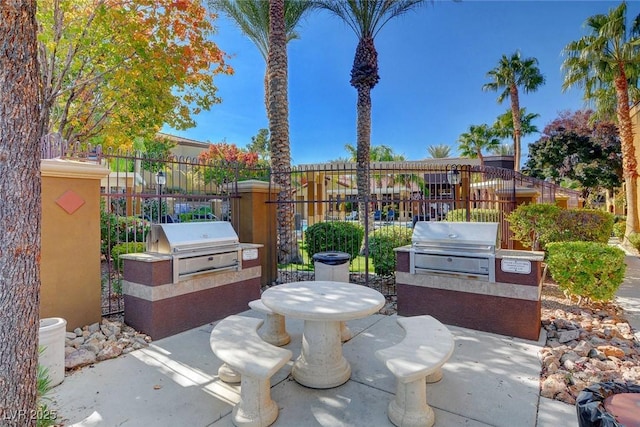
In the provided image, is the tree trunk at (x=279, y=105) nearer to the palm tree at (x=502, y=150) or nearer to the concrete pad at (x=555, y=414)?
the concrete pad at (x=555, y=414)

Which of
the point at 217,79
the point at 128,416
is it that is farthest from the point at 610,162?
the point at 128,416

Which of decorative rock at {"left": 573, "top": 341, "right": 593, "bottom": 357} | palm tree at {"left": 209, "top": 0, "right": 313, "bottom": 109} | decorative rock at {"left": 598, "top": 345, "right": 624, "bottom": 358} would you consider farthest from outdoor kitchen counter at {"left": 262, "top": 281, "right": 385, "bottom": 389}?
palm tree at {"left": 209, "top": 0, "right": 313, "bottom": 109}

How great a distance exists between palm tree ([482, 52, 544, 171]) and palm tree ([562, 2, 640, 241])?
27.2 feet

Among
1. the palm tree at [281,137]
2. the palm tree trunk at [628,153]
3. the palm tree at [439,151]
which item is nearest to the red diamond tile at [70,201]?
the palm tree at [281,137]

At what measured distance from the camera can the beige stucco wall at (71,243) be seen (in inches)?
142

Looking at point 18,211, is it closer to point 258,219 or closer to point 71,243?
point 71,243

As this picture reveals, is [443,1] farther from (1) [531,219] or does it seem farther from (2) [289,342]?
(2) [289,342]

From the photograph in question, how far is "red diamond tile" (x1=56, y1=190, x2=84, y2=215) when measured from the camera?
12.2 ft

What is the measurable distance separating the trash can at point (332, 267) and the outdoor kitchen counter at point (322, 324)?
63.1 inches

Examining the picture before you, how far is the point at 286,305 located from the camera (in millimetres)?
2918

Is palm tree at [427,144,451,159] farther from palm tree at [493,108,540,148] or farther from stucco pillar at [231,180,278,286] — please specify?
stucco pillar at [231,180,278,286]

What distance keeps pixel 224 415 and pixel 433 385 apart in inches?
72.3

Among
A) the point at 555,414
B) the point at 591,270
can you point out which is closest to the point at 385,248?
the point at 591,270

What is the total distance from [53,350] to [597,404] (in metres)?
4.09
